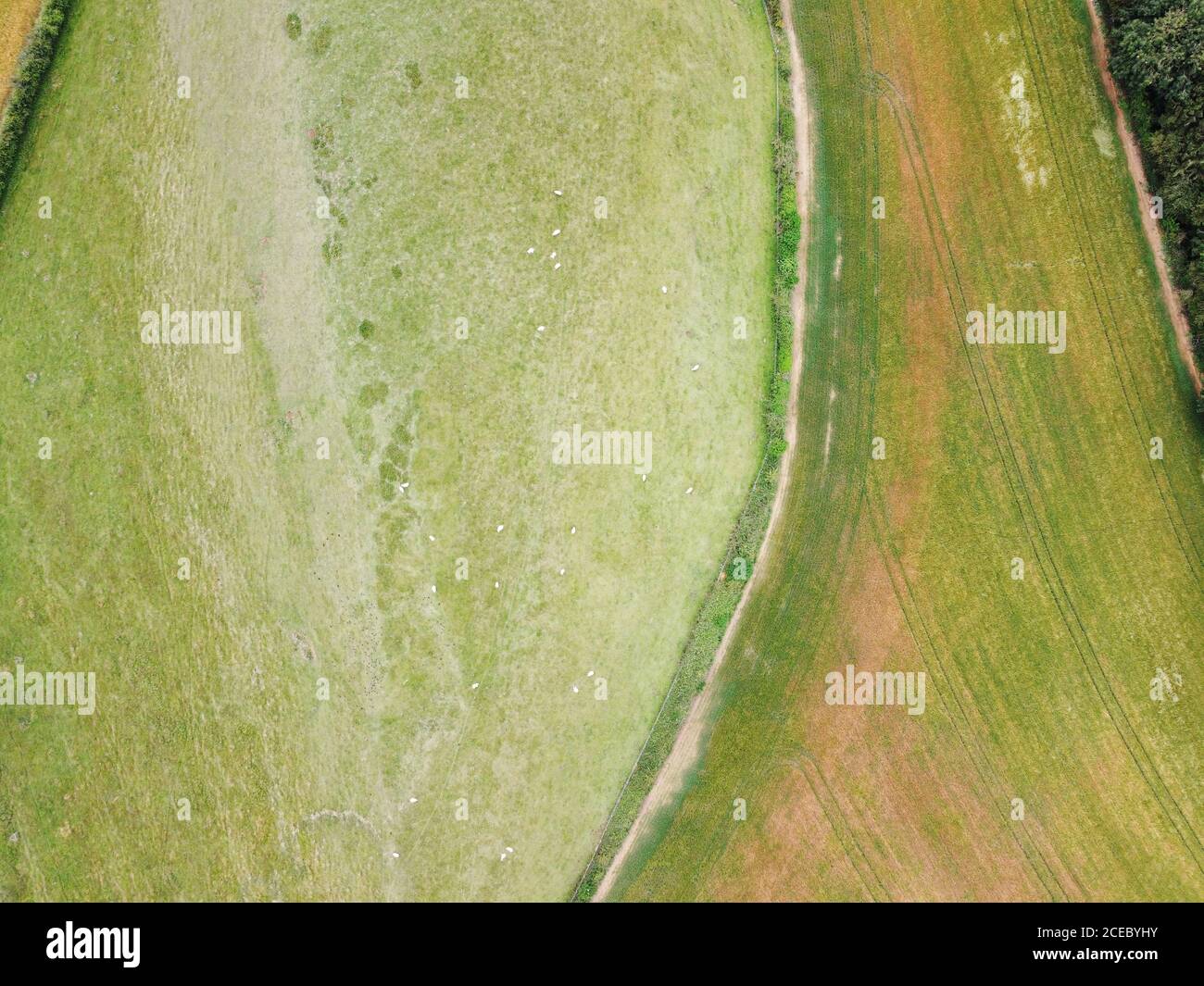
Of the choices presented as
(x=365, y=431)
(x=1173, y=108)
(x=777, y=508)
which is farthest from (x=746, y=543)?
(x=1173, y=108)

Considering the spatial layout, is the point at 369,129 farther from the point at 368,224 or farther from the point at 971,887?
the point at 971,887

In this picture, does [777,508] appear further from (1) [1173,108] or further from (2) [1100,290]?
(1) [1173,108]

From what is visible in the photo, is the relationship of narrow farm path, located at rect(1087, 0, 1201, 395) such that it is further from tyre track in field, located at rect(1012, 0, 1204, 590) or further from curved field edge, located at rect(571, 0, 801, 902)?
curved field edge, located at rect(571, 0, 801, 902)

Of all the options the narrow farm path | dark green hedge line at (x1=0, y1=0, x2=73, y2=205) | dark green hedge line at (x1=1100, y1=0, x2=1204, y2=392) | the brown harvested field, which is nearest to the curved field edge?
the narrow farm path

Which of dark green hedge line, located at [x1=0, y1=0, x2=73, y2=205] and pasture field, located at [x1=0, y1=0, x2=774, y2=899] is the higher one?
dark green hedge line, located at [x1=0, y1=0, x2=73, y2=205]

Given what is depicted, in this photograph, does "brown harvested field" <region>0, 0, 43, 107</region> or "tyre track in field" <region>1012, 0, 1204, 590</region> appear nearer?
"brown harvested field" <region>0, 0, 43, 107</region>
